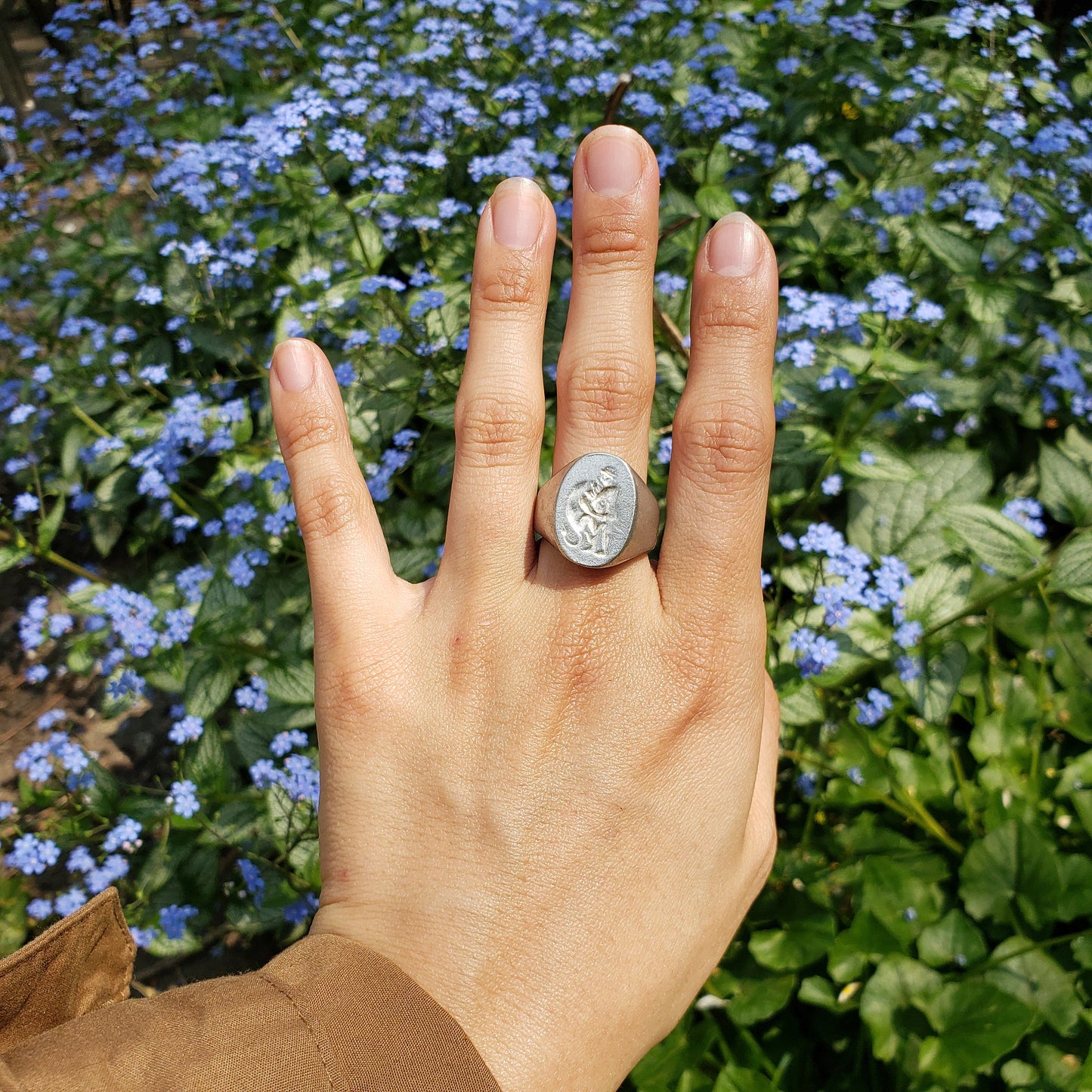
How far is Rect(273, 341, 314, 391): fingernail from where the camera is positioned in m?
1.75

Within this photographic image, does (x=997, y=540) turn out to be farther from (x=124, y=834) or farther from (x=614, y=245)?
(x=124, y=834)

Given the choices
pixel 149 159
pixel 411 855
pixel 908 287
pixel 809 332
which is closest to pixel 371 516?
pixel 411 855

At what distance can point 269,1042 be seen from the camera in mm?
1179

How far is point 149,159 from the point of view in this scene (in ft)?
17.0

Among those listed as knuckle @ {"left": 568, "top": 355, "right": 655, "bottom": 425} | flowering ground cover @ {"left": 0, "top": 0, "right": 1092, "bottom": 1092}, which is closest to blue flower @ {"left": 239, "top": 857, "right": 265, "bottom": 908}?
flowering ground cover @ {"left": 0, "top": 0, "right": 1092, "bottom": 1092}

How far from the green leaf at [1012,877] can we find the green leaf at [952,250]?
5.71 ft

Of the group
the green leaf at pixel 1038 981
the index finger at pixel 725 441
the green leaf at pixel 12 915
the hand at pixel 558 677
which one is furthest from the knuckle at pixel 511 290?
the green leaf at pixel 12 915

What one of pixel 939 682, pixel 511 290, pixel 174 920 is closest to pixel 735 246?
pixel 511 290

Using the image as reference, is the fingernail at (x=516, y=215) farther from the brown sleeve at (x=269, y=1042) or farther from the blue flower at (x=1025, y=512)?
the blue flower at (x=1025, y=512)

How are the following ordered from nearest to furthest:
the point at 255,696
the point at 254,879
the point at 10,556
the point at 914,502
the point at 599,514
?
the point at 599,514, the point at 254,879, the point at 255,696, the point at 914,502, the point at 10,556

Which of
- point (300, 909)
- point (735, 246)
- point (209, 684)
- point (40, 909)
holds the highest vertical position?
point (735, 246)

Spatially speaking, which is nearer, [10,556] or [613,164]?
[613,164]

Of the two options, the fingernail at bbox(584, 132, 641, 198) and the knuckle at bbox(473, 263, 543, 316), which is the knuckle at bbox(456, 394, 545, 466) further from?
the fingernail at bbox(584, 132, 641, 198)

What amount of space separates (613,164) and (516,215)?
0.23 meters
